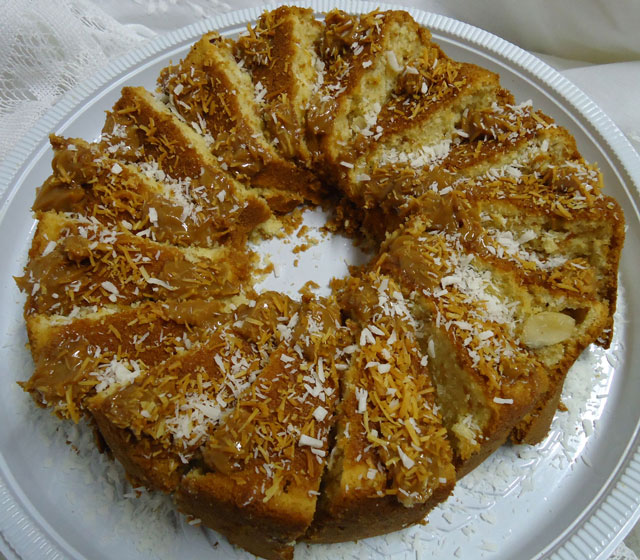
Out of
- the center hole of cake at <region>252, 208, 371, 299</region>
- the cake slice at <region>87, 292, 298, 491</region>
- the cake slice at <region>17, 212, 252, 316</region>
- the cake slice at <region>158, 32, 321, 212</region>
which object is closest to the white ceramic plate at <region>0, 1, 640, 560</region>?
the center hole of cake at <region>252, 208, 371, 299</region>

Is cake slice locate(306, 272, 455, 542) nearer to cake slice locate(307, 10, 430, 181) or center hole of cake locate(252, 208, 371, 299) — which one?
center hole of cake locate(252, 208, 371, 299)

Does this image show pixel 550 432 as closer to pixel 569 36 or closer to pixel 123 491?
pixel 123 491

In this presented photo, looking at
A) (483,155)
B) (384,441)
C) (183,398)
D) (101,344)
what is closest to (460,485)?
(384,441)

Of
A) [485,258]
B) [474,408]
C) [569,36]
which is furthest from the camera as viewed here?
[569,36]

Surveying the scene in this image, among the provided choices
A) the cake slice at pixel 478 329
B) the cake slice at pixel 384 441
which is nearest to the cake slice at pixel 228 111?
the cake slice at pixel 478 329

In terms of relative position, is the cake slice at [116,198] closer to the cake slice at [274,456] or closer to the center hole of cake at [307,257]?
the center hole of cake at [307,257]

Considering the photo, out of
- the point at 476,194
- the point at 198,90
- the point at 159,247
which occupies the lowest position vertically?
the point at 159,247

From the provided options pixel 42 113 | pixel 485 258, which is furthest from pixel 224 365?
pixel 42 113
